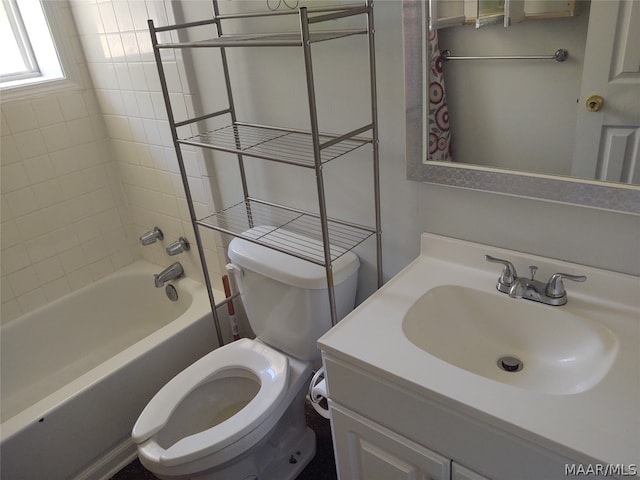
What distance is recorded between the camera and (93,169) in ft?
7.31

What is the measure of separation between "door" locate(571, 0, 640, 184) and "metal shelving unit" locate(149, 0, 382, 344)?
19.1 inches

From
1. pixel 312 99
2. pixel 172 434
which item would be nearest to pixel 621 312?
pixel 312 99

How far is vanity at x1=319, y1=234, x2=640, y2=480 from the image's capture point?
2.72ft

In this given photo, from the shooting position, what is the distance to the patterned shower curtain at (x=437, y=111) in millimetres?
1154

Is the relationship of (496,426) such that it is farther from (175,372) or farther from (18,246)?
(18,246)

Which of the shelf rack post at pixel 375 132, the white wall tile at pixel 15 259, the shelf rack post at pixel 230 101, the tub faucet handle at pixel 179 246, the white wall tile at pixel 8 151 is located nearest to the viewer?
the shelf rack post at pixel 375 132

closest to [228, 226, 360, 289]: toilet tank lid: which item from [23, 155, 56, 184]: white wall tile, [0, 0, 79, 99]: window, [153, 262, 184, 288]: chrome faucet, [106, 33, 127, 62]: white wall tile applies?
[153, 262, 184, 288]: chrome faucet

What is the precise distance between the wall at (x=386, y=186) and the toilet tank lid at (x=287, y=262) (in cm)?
10

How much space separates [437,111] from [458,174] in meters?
0.16

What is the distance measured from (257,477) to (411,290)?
895 mm

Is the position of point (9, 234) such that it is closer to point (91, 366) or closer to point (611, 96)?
point (91, 366)

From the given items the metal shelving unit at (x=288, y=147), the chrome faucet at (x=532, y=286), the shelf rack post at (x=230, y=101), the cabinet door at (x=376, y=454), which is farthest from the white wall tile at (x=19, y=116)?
the chrome faucet at (x=532, y=286)

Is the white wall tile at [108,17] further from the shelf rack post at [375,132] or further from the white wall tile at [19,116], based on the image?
the shelf rack post at [375,132]

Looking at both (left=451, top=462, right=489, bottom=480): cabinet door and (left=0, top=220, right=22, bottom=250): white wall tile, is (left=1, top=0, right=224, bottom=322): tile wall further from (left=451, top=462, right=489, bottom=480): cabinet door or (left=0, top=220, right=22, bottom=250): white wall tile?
(left=451, top=462, right=489, bottom=480): cabinet door
